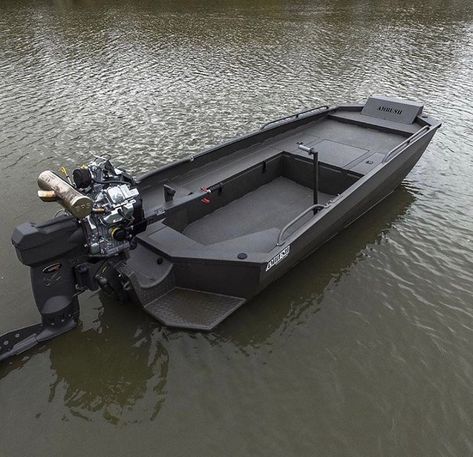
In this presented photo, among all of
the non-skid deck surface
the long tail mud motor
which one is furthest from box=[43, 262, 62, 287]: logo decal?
the non-skid deck surface

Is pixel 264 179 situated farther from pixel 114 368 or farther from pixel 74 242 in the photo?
pixel 114 368

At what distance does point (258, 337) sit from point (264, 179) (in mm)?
3370

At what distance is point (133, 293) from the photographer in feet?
15.7

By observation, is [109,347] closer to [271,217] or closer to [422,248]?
[271,217]

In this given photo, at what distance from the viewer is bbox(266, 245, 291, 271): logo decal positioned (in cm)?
481

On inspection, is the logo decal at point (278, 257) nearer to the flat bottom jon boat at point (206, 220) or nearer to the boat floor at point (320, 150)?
the flat bottom jon boat at point (206, 220)

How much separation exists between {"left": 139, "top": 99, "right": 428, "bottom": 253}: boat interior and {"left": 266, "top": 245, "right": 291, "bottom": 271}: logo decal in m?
0.41

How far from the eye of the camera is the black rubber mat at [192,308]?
16.0 feet

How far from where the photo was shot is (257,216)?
685 cm

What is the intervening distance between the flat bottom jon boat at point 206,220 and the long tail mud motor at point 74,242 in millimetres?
11

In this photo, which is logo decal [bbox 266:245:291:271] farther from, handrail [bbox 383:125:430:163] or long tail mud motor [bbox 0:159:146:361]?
handrail [bbox 383:125:430:163]

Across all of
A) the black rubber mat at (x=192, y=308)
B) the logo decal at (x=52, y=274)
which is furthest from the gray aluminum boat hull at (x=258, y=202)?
the logo decal at (x=52, y=274)

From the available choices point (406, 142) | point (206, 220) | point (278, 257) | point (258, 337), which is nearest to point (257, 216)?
point (206, 220)

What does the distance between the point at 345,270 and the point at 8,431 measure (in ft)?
15.8
